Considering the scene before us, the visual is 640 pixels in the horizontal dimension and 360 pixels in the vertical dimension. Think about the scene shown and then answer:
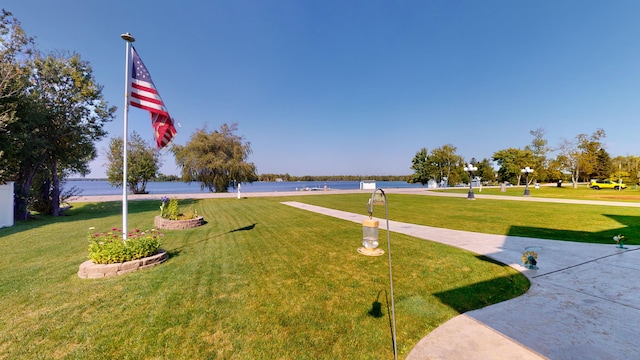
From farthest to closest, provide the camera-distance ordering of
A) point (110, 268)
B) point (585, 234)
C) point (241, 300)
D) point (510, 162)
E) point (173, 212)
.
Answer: point (510, 162) < point (173, 212) < point (585, 234) < point (110, 268) < point (241, 300)

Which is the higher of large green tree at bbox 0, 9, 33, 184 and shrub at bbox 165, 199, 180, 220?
large green tree at bbox 0, 9, 33, 184

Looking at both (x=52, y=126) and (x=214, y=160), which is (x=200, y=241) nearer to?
(x=52, y=126)

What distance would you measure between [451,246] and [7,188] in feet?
53.9

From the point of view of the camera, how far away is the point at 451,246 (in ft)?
20.7

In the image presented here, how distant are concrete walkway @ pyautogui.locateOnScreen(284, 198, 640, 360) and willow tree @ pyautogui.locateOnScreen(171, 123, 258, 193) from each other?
1044 inches

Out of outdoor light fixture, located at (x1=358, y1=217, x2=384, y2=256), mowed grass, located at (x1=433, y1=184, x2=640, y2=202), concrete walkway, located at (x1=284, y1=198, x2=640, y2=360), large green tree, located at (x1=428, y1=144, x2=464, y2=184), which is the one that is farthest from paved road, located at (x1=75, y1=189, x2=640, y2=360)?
large green tree, located at (x1=428, y1=144, x2=464, y2=184)

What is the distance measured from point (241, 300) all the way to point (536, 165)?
4984 cm

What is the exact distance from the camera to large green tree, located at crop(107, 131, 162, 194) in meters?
28.7

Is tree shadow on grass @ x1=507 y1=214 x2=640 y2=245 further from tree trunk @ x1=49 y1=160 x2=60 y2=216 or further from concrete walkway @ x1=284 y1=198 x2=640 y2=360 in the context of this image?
tree trunk @ x1=49 y1=160 x2=60 y2=216

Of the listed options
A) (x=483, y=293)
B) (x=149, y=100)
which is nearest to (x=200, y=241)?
(x=149, y=100)

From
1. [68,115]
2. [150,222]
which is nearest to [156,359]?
[150,222]

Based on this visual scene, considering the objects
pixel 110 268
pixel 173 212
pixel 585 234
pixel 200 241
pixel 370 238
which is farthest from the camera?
pixel 173 212

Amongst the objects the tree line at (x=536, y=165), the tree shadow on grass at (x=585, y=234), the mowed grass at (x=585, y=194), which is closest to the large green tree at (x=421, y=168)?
the tree line at (x=536, y=165)

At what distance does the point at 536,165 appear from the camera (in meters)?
38.6
